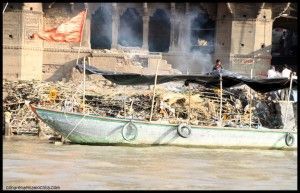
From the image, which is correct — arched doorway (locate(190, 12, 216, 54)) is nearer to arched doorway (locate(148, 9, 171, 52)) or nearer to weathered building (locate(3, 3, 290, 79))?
weathered building (locate(3, 3, 290, 79))

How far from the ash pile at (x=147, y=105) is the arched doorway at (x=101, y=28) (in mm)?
6647

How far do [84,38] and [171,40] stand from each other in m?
3.33

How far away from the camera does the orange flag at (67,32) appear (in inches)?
687

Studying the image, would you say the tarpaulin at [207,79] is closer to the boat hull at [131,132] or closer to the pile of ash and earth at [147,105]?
the pile of ash and earth at [147,105]

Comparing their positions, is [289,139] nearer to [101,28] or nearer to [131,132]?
[131,132]

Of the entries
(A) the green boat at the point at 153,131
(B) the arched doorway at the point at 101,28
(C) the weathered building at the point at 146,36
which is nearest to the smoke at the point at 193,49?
(C) the weathered building at the point at 146,36

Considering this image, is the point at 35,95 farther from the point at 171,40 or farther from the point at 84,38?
the point at 171,40

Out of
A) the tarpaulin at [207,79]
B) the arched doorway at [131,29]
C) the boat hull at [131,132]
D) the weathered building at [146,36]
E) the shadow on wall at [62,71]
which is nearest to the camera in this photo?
the boat hull at [131,132]

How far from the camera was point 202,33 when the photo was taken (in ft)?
97.5

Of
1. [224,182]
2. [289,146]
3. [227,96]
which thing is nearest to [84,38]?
[227,96]

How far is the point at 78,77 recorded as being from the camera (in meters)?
26.2

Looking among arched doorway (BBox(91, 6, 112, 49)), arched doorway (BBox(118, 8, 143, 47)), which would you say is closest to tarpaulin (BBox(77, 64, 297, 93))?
arched doorway (BBox(91, 6, 112, 49))

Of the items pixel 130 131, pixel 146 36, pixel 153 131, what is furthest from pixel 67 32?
pixel 146 36

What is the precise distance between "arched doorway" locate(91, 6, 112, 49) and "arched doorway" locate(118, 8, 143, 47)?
498mm
